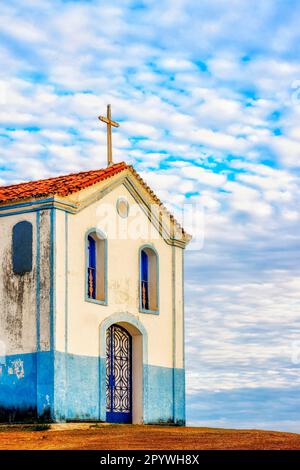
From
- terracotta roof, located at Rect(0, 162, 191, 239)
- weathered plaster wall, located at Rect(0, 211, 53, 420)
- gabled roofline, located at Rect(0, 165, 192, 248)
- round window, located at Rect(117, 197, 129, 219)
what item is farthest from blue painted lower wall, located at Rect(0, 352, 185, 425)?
round window, located at Rect(117, 197, 129, 219)

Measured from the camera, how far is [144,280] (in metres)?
27.2

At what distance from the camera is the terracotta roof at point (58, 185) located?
Result: 78.1ft

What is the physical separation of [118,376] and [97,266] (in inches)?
125

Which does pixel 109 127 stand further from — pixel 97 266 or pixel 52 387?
pixel 52 387

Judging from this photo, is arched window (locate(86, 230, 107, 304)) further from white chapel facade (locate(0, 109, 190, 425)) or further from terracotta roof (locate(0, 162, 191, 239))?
terracotta roof (locate(0, 162, 191, 239))

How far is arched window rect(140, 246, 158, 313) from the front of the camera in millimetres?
27078

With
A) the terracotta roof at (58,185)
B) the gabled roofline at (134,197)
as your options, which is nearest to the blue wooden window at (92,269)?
the gabled roofline at (134,197)

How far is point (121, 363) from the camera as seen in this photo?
25.9 metres

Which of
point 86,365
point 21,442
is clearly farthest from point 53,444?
point 86,365

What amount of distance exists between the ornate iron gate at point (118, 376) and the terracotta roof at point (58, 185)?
4163 millimetres

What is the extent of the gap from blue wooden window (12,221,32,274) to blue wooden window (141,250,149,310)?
15.2 ft

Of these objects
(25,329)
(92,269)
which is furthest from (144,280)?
(25,329)
